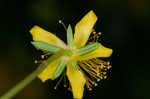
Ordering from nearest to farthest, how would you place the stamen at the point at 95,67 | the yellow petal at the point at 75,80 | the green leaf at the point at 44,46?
the green leaf at the point at 44,46 < the yellow petal at the point at 75,80 < the stamen at the point at 95,67

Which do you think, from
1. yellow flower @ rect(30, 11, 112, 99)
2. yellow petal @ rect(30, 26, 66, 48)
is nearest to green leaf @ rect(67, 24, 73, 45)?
yellow flower @ rect(30, 11, 112, 99)

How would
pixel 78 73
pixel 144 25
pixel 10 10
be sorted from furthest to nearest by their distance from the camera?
pixel 144 25 < pixel 10 10 < pixel 78 73

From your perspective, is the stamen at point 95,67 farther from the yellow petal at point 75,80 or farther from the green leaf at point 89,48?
the green leaf at point 89,48

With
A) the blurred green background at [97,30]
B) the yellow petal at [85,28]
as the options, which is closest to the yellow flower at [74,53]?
the yellow petal at [85,28]

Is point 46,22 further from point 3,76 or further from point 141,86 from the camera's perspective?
point 141,86

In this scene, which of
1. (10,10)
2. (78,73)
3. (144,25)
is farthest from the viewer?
(144,25)

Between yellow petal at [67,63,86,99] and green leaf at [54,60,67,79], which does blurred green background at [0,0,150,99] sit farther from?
green leaf at [54,60,67,79]

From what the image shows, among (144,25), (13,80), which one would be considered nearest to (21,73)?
(13,80)

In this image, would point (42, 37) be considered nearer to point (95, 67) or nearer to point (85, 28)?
point (85, 28)
